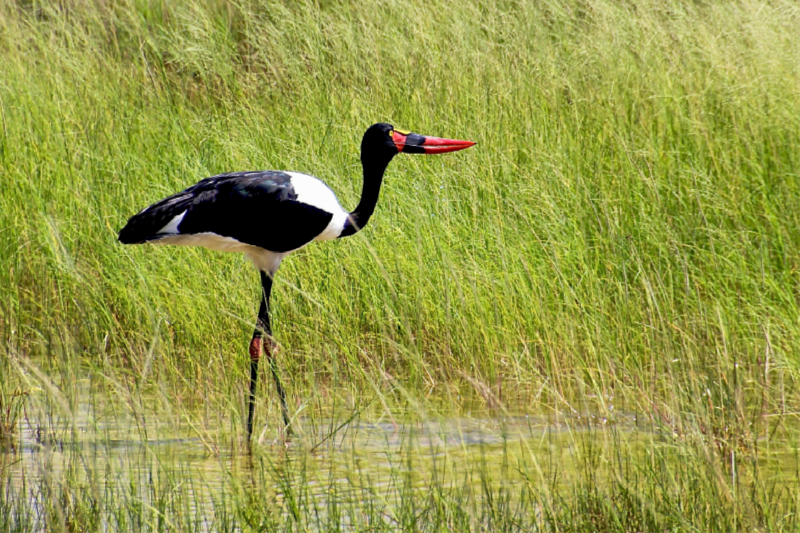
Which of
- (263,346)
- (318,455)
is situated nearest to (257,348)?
(263,346)

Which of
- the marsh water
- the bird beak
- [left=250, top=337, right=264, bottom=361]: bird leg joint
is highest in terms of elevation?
the bird beak

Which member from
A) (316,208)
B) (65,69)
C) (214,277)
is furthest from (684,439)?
(65,69)

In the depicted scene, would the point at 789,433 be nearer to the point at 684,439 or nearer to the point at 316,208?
the point at 684,439

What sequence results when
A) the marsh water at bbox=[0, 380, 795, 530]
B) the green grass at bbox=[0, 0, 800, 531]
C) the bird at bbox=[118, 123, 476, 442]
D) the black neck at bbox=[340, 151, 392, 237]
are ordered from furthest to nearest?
the black neck at bbox=[340, 151, 392, 237], the bird at bbox=[118, 123, 476, 442], the green grass at bbox=[0, 0, 800, 531], the marsh water at bbox=[0, 380, 795, 530]

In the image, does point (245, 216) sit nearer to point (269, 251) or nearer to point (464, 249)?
point (269, 251)

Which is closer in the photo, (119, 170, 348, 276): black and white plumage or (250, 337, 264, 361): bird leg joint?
(119, 170, 348, 276): black and white plumage

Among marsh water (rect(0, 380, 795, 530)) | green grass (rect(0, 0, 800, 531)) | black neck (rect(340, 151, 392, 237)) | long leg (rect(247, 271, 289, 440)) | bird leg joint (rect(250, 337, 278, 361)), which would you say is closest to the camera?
marsh water (rect(0, 380, 795, 530))

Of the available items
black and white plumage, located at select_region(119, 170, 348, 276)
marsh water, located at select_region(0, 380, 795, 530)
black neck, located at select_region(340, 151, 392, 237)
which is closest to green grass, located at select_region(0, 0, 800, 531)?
marsh water, located at select_region(0, 380, 795, 530)

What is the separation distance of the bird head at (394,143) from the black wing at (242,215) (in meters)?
0.46

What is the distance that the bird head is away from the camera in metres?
4.88

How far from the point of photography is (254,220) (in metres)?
4.54

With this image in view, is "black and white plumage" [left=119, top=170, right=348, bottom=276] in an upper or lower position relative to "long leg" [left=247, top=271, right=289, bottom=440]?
upper

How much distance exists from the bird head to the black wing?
1.50 feet

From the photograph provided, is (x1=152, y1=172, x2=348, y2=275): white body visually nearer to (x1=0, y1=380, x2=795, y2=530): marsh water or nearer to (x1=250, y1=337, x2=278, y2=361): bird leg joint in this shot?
(x1=250, y1=337, x2=278, y2=361): bird leg joint
